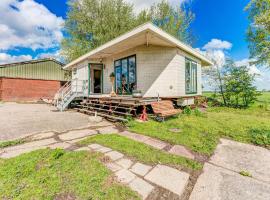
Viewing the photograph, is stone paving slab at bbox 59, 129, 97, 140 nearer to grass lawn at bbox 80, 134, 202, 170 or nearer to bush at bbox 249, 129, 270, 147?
grass lawn at bbox 80, 134, 202, 170

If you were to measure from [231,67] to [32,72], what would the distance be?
21.9 m

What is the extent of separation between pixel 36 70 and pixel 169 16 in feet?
59.1

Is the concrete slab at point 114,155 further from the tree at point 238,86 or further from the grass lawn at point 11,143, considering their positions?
the tree at point 238,86

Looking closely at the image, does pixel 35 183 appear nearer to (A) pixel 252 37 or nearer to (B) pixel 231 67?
(B) pixel 231 67

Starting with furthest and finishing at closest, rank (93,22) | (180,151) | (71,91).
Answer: (93,22) → (71,91) → (180,151)

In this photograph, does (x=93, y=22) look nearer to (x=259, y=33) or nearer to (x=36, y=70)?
(x=36, y=70)

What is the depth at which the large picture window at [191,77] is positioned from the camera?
8.69m

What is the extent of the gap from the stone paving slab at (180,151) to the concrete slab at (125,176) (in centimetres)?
125

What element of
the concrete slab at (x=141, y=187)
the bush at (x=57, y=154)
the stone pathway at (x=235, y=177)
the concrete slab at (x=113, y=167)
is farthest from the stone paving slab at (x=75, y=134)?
the stone pathway at (x=235, y=177)

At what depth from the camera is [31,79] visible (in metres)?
18.2

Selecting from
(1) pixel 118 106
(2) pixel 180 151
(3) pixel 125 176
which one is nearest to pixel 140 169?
(3) pixel 125 176

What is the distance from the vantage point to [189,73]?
29.2ft

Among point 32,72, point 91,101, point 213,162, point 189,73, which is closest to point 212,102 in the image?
point 189,73

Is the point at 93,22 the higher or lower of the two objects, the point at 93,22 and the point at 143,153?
the higher
